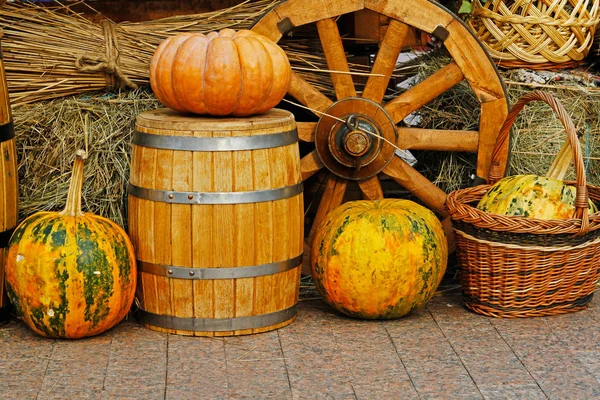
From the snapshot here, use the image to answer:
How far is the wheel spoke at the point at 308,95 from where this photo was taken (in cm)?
463

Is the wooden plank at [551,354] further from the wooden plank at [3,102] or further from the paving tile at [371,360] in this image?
the wooden plank at [3,102]

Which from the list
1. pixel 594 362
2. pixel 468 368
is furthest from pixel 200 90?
pixel 594 362

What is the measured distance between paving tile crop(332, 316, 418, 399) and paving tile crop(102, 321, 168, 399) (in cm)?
69

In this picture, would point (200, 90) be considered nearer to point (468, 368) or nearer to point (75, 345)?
point (75, 345)

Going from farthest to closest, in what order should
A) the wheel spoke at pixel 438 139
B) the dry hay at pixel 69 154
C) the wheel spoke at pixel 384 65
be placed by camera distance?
the wheel spoke at pixel 438 139 → the wheel spoke at pixel 384 65 → the dry hay at pixel 69 154

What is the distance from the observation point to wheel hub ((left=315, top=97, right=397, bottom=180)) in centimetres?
455

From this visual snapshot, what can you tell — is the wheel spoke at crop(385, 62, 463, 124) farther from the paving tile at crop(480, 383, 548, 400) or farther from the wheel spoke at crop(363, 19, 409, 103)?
the paving tile at crop(480, 383, 548, 400)

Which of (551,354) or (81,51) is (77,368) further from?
(551,354)

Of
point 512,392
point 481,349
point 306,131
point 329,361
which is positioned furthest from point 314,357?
point 306,131

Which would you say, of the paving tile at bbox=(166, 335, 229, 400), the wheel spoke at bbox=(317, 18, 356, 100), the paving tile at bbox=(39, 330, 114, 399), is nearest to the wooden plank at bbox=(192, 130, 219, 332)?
the paving tile at bbox=(166, 335, 229, 400)

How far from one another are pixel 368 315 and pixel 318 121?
0.95 metres

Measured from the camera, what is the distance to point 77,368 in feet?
12.1

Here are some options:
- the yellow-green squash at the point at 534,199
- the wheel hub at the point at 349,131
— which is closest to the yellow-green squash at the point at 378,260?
the yellow-green squash at the point at 534,199

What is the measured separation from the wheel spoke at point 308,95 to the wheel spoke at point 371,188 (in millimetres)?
391
